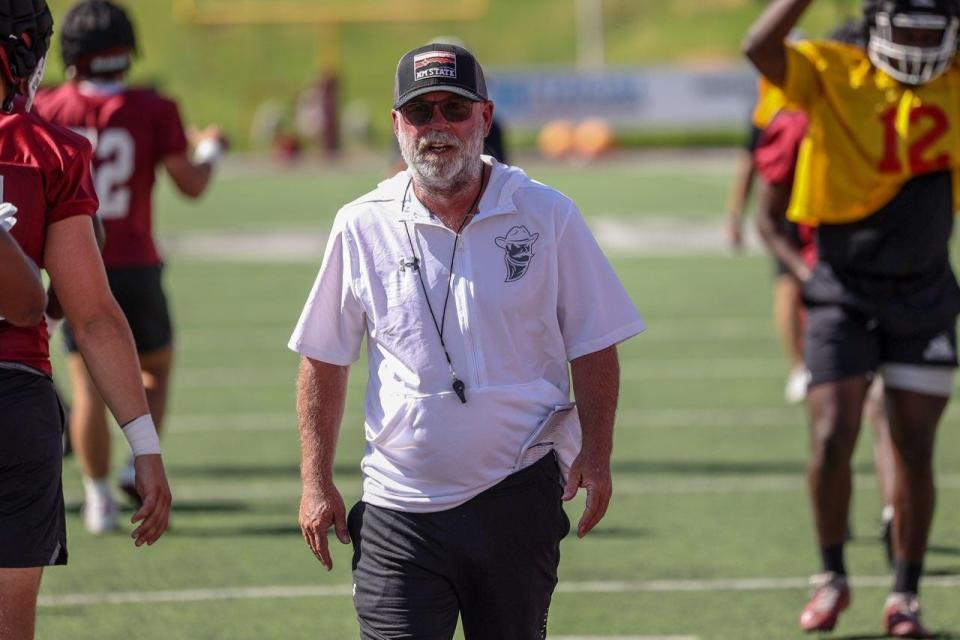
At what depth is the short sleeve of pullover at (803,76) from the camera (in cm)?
590

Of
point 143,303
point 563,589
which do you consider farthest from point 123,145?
point 563,589

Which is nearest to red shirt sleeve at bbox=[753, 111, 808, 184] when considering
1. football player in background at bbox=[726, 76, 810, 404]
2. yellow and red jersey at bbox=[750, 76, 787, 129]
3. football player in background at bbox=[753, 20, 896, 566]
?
football player in background at bbox=[753, 20, 896, 566]

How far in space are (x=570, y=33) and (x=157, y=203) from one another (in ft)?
97.5

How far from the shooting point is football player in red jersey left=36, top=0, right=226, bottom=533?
766 cm

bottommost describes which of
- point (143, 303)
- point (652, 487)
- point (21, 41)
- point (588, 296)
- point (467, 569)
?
point (652, 487)

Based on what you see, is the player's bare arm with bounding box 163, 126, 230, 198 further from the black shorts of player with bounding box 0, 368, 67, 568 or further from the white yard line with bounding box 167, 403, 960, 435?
the black shorts of player with bounding box 0, 368, 67, 568

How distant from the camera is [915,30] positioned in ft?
19.2

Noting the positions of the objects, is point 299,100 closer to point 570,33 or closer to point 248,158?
point 248,158

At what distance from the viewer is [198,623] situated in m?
6.29

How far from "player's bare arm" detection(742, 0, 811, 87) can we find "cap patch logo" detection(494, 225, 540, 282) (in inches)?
76.1

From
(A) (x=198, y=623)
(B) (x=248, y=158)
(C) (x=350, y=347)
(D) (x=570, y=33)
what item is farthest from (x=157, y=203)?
(D) (x=570, y=33)

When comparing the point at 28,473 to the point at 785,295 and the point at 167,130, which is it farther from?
the point at 785,295

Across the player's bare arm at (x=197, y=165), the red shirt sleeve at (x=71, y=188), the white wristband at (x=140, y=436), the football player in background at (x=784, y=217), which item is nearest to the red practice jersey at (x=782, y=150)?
the football player in background at (x=784, y=217)

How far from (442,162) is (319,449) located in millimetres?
749
